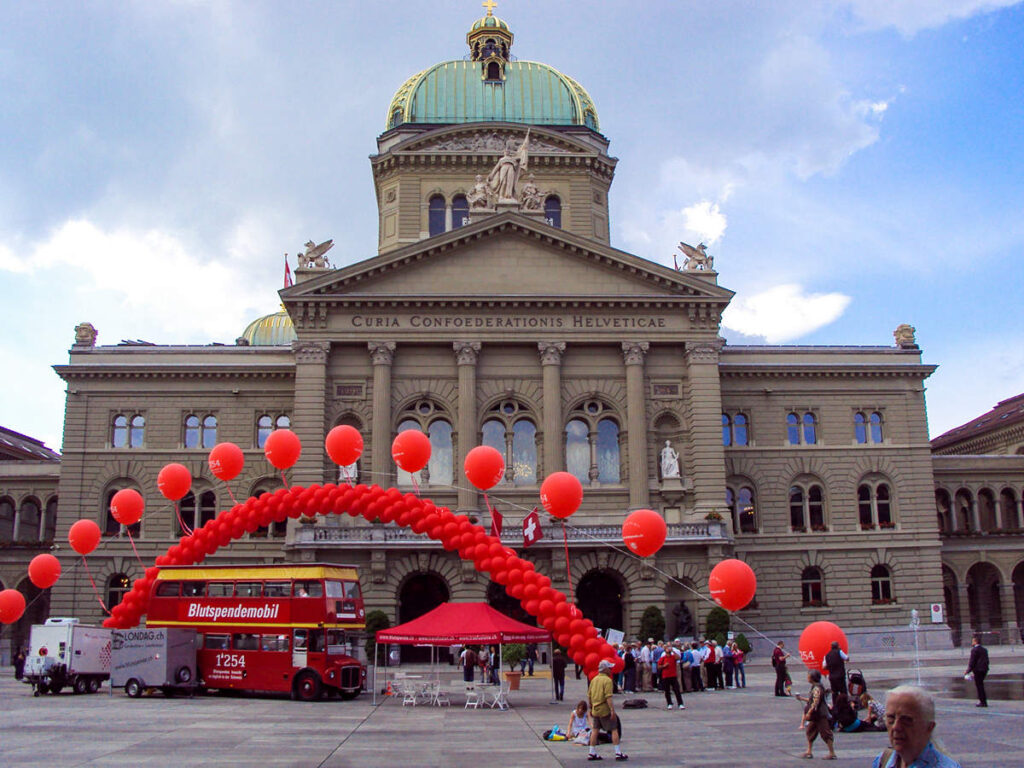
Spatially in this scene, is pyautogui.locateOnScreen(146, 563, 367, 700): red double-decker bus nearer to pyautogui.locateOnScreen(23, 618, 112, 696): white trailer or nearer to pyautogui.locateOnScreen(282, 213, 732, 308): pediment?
pyautogui.locateOnScreen(23, 618, 112, 696): white trailer

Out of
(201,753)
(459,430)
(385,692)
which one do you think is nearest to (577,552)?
(459,430)

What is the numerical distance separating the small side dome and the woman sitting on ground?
6566 centimetres

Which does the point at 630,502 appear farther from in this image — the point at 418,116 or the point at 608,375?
the point at 418,116

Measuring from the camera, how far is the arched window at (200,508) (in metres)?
56.8

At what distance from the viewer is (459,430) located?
5166cm

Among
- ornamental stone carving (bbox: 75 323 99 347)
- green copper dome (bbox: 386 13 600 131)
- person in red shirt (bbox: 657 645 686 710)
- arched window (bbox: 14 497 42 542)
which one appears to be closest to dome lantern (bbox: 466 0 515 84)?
green copper dome (bbox: 386 13 600 131)

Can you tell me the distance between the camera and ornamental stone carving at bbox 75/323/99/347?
5812cm

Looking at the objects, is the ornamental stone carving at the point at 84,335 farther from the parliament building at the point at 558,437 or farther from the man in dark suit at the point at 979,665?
the man in dark suit at the point at 979,665

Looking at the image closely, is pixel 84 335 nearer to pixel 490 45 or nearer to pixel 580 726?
pixel 490 45

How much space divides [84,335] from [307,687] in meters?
34.4

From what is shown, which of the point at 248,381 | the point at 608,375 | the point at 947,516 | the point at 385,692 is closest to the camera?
the point at 385,692

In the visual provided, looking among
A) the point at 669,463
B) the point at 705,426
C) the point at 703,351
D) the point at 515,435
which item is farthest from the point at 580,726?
the point at 703,351

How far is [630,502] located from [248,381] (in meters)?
22.5

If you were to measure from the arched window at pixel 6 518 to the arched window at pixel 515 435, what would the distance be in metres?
31.1
